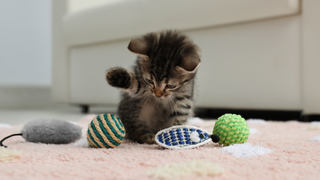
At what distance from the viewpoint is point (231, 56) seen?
1705 mm

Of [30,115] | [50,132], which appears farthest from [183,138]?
[30,115]

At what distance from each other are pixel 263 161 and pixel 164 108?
451mm

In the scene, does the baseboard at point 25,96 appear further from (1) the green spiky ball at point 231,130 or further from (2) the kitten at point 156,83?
(1) the green spiky ball at point 231,130

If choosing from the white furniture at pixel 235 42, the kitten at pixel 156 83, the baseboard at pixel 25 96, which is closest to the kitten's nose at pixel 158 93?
the kitten at pixel 156 83

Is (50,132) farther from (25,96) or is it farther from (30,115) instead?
(25,96)

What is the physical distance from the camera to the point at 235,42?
169 centimetres

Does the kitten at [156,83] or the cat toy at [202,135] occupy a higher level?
the kitten at [156,83]

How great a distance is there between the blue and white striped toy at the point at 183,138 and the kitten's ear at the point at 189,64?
0.16 m

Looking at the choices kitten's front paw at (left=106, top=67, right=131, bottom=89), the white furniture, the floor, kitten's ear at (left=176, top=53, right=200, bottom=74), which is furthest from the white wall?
kitten's ear at (left=176, top=53, right=200, bottom=74)

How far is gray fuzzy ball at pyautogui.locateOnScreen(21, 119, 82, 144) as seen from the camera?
34.4 inches

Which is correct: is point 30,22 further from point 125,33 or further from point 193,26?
point 193,26

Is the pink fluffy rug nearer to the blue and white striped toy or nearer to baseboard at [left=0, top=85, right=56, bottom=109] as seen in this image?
the blue and white striped toy

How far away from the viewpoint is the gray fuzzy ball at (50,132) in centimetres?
88

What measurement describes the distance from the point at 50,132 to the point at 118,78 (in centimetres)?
27
